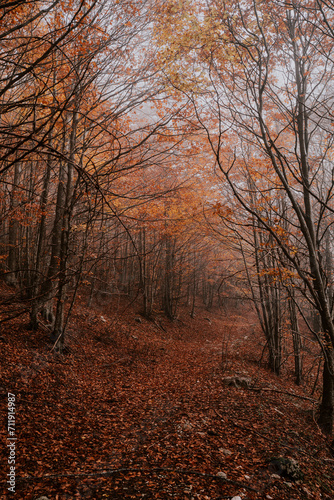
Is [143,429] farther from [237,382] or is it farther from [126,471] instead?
[237,382]

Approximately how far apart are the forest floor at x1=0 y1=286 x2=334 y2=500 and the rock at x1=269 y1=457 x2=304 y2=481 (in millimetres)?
31

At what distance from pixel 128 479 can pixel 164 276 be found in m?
13.0

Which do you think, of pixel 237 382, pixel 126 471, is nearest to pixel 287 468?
pixel 126 471

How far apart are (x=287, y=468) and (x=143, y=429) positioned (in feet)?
6.94

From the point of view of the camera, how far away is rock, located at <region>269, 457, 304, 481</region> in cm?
345

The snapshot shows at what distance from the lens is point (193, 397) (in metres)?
5.87

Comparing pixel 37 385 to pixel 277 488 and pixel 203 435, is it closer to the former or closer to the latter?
pixel 203 435

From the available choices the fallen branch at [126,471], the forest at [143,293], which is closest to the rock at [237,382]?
the forest at [143,293]

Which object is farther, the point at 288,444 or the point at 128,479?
the point at 288,444

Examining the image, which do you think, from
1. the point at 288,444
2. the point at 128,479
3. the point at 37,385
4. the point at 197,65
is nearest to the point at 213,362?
the point at 288,444

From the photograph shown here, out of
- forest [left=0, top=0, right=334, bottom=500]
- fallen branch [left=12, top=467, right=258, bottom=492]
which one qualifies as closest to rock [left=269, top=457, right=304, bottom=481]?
forest [left=0, top=0, right=334, bottom=500]

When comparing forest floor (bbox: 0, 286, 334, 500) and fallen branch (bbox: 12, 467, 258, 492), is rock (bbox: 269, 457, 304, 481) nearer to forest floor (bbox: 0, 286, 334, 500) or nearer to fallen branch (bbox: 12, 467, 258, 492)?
forest floor (bbox: 0, 286, 334, 500)

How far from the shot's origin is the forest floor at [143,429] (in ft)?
10.1

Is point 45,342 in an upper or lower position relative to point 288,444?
upper
